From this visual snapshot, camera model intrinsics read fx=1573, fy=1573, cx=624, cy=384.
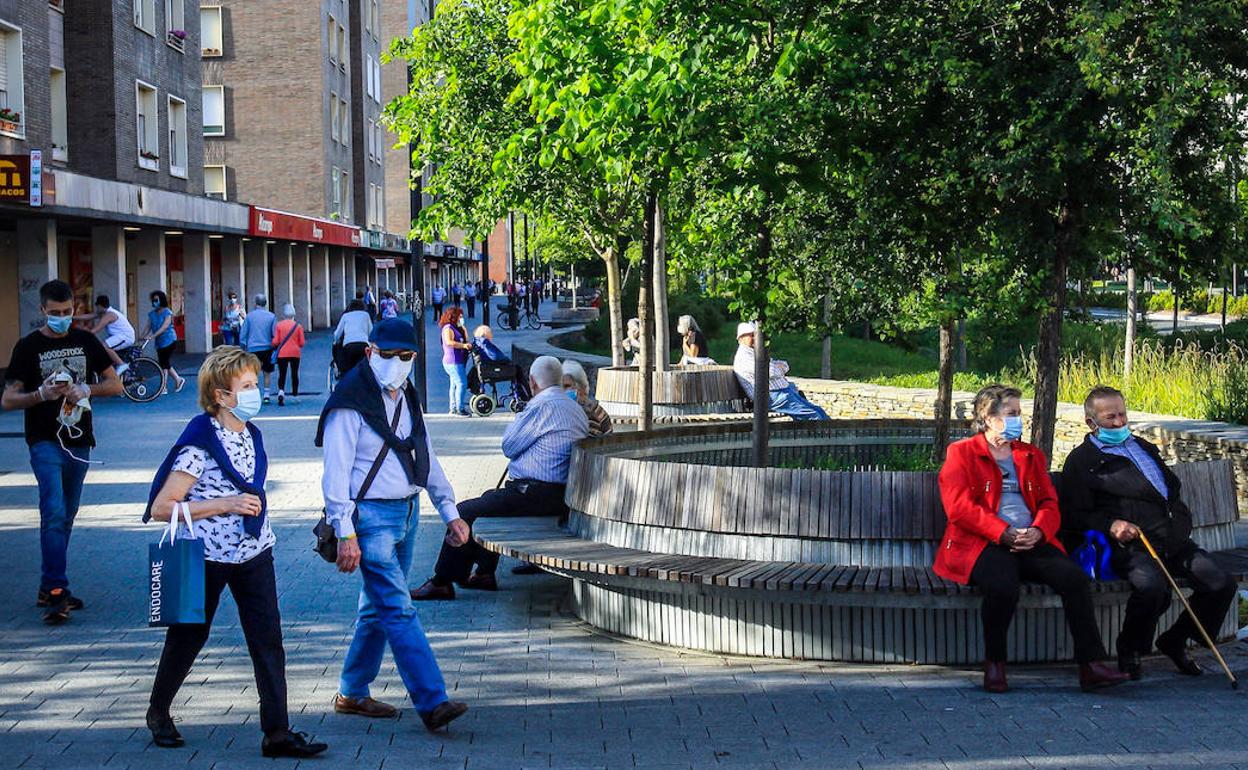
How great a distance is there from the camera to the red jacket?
7.29m

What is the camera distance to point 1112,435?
755cm

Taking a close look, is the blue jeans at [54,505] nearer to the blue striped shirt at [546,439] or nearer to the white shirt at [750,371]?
the blue striped shirt at [546,439]

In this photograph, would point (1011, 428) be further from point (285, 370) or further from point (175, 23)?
point (175, 23)

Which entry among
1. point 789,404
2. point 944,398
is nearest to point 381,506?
point 944,398

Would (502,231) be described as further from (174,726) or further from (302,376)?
(174,726)

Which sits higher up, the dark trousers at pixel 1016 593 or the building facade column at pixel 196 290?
the building facade column at pixel 196 290

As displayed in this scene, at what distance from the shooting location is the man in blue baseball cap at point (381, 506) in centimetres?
630

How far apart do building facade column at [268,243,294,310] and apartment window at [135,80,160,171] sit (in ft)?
51.1

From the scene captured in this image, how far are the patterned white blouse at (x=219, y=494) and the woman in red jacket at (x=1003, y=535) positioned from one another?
318cm

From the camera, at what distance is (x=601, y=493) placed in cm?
879

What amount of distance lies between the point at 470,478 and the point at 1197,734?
949 centimetres

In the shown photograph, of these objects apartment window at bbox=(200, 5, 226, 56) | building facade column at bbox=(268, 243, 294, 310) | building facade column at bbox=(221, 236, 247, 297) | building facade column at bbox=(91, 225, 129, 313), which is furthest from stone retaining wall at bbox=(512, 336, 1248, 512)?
apartment window at bbox=(200, 5, 226, 56)

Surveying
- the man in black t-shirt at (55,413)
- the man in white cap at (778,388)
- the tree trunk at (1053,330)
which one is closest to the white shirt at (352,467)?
the man in black t-shirt at (55,413)

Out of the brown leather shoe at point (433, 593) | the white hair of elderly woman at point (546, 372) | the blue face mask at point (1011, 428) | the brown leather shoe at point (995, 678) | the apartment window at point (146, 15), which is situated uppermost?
the apartment window at point (146, 15)
